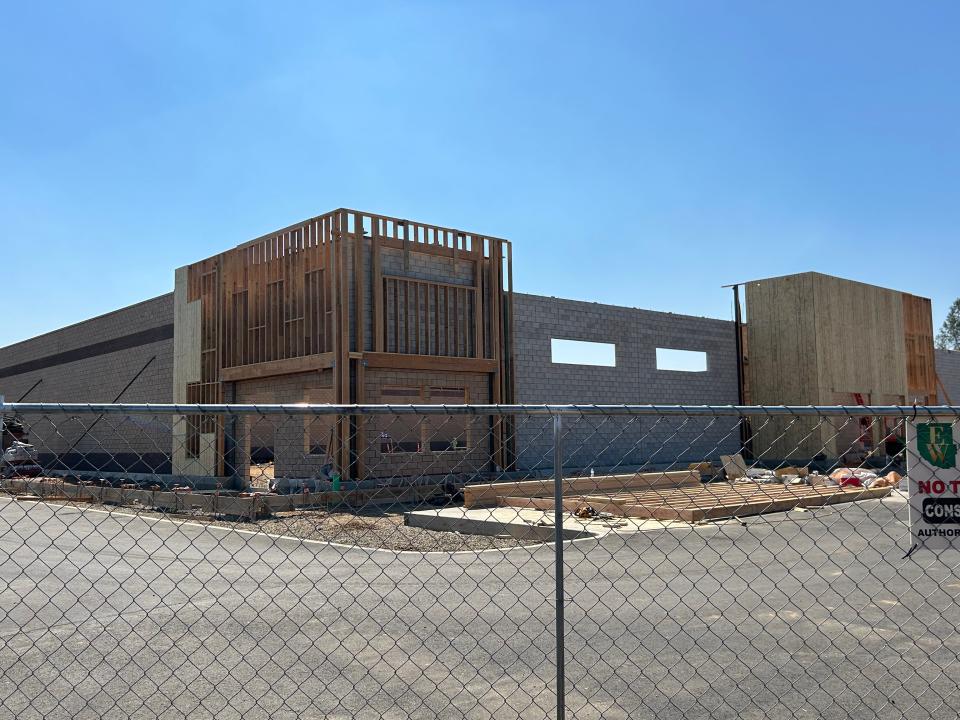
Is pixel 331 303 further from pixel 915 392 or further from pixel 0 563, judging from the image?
pixel 915 392

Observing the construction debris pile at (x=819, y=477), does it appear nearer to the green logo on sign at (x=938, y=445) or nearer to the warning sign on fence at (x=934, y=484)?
the warning sign on fence at (x=934, y=484)

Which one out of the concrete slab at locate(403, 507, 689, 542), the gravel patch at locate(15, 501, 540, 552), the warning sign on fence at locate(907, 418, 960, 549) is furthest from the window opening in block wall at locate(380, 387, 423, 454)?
the warning sign on fence at locate(907, 418, 960, 549)

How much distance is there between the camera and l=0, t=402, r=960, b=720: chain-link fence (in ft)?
16.4

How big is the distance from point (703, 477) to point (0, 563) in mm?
20187

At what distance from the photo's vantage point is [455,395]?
77.8 ft

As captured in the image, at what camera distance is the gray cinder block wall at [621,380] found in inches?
1015

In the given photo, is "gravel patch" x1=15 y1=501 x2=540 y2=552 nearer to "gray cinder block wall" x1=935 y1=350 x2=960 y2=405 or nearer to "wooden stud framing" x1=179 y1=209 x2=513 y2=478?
"wooden stud framing" x1=179 y1=209 x2=513 y2=478

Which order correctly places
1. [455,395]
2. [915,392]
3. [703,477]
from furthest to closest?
1. [915,392]
2. [703,477]
3. [455,395]

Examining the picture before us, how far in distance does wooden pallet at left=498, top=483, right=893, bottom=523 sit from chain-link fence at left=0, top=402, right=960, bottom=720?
8cm

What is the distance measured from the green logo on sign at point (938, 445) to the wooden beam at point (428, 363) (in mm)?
17837

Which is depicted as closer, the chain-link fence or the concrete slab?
the chain-link fence

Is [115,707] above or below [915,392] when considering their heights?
below

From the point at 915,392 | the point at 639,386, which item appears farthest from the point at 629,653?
the point at 915,392

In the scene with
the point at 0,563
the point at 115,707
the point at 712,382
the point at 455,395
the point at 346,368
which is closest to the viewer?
the point at 115,707
